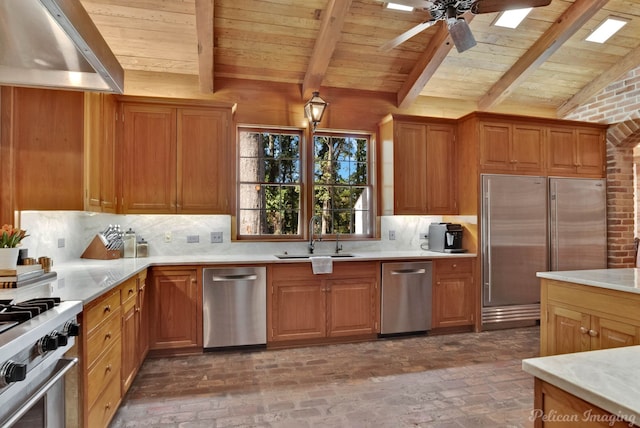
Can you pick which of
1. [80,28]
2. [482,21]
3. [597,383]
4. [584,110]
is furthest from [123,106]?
[584,110]

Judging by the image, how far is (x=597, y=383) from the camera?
0.89 metres

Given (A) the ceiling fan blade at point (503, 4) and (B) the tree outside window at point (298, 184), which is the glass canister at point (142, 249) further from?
(A) the ceiling fan blade at point (503, 4)

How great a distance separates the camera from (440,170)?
4.40m

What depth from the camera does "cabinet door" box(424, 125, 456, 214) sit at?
436 centimetres

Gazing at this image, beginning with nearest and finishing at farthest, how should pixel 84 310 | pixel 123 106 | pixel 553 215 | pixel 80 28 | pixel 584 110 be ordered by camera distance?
1. pixel 80 28
2. pixel 84 310
3. pixel 123 106
4. pixel 553 215
5. pixel 584 110

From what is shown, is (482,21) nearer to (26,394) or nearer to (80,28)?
(80,28)

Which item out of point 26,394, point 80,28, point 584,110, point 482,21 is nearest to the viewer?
point 26,394

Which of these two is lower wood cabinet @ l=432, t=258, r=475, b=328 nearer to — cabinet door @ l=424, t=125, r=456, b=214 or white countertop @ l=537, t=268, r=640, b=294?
cabinet door @ l=424, t=125, r=456, b=214

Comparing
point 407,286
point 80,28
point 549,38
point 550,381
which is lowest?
point 407,286

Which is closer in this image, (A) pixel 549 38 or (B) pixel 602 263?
(A) pixel 549 38

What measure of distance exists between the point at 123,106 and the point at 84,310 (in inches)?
97.2

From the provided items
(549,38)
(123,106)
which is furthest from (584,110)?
(123,106)

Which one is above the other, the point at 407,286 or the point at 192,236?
the point at 192,236

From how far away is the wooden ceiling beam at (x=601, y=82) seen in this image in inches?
170
